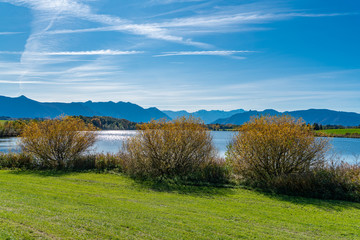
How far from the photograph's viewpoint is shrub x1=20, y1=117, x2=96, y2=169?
83.3ft

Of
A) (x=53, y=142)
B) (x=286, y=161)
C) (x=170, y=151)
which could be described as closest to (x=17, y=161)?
(x=53, y=142)

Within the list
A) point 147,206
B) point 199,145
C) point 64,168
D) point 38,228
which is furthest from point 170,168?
point 38,228

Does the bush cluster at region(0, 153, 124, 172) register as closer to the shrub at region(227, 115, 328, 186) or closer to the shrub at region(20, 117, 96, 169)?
the shrub at region(20, 117, 96, 169)

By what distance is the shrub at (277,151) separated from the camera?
17.9 m

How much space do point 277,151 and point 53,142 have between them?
64.0 ft

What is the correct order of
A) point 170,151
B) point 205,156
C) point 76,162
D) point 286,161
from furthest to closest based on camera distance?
point 76,162, point 205,156, point 170,151, point 286,161

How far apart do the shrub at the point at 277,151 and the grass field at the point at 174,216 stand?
2.38 metres

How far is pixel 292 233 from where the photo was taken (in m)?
9.45

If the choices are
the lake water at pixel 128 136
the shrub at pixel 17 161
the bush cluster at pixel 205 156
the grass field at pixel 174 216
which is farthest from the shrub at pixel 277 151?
the shrub at pixel 17 161

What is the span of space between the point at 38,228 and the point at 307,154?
16235 mm

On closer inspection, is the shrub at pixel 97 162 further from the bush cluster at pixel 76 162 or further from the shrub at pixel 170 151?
the shrub at pixel 170 151

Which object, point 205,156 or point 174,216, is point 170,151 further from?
point 174,216

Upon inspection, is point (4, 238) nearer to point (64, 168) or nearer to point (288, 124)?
point (288, 124)

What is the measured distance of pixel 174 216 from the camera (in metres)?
10.2
